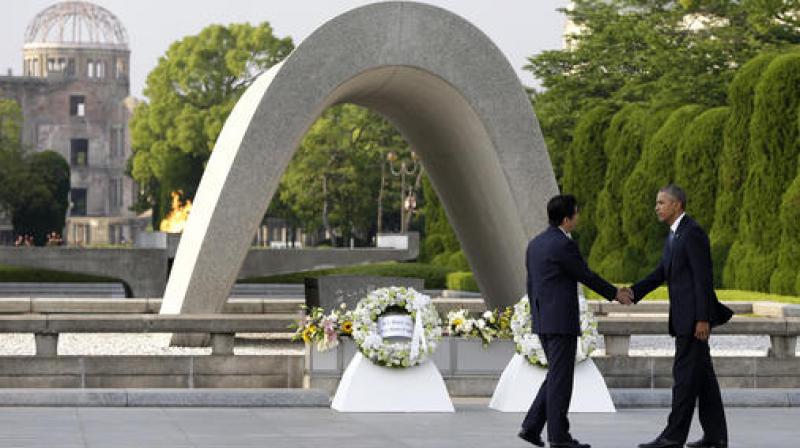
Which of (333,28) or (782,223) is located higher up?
(333,28)

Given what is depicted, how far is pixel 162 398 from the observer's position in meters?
17.5

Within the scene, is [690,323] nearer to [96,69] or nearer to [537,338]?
[537,338]

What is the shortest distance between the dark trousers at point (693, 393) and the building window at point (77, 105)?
14418cm

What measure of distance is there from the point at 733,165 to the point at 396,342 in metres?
25.8

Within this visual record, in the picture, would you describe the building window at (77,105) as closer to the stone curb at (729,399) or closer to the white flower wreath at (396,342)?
the stone curb at (729,399)

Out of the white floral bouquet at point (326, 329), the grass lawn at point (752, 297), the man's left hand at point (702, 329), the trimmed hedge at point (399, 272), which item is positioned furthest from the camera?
the trimmed hedge at point (399, 272)

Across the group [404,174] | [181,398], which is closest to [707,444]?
[181,398]

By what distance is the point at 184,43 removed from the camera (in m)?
97.0

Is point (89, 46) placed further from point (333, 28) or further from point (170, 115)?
point (333, 28)

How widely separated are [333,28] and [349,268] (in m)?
34.9

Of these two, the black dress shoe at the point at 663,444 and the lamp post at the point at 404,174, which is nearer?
the black dress shoe at the point at 663,444

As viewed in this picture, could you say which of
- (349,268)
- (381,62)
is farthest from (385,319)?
(349,268)

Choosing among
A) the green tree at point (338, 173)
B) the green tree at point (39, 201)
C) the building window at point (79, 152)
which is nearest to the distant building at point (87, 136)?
the building window at point (79, 152)

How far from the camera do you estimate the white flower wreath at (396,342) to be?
55.8ft
